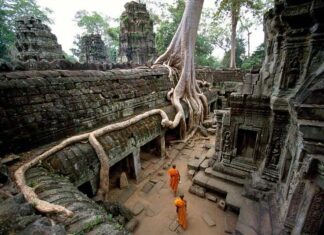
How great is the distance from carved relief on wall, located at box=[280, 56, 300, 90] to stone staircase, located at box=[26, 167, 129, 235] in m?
4.16

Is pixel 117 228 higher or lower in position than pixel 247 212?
higher

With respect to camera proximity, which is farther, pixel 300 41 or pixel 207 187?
pixel 207 187

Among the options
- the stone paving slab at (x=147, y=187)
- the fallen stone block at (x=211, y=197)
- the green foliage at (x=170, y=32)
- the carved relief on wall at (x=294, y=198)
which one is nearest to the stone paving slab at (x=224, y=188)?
the fallen stone block at (x=211, y=197)

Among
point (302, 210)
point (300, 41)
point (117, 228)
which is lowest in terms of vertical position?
point (302, 210)

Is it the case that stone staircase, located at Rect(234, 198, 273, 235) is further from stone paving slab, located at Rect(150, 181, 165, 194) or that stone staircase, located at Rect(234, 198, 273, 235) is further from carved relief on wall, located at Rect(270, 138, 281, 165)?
stone paving slab, located at Rect(150, 181, 165, 194)

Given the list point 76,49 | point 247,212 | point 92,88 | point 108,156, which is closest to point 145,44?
point 92,88

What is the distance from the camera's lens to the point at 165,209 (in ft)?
16.4

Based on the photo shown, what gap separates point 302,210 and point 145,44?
16.1 m

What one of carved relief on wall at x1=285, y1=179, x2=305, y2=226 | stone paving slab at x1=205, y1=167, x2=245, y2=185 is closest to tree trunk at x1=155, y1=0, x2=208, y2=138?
stone paving slab at x1=205, y1=167, x2=245, y2=185

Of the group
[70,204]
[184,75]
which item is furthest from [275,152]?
[184,75]

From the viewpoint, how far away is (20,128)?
139 inches

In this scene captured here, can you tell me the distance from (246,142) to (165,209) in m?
3.10

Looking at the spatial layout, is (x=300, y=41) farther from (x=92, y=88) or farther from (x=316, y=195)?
(x=92, y=88)

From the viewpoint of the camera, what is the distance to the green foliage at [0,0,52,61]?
17.2 m
